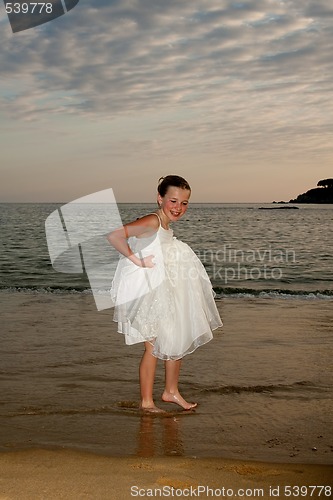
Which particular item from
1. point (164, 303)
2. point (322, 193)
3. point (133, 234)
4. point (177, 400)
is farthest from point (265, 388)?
point (322, 193)

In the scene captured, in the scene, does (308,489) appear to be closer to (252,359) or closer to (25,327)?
(252,359)

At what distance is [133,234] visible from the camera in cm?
487

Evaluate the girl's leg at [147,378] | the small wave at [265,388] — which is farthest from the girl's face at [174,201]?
the small wave at [265,388]

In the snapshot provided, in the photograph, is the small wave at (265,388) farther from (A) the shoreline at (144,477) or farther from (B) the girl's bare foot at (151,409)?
(A) the shoreline at (144,477)

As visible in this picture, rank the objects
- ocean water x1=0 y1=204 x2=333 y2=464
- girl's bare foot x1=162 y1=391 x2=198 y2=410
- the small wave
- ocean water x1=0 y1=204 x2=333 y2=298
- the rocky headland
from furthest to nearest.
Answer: the rocky headland < ocean water x1=0 y1=204 x2=333 y2=298 < the small wave < girl's bare foot x1=162 y1=391 x2=198 y2=410 < ocean water x1=0 y1=204 x2=333 y2=464

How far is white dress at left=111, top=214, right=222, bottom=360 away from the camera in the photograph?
4.92m

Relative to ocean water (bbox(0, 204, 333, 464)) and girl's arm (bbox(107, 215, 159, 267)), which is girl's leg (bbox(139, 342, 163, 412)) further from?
girl's arm (bbox(107, 215, 159, 267))

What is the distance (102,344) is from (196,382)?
1.97m

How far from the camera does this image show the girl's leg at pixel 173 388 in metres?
5.10

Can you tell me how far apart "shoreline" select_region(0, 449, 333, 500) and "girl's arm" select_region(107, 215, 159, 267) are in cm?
162

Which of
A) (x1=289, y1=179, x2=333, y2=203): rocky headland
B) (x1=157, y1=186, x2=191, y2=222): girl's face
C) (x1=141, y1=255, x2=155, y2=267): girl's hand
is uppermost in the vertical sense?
(x1=157, y1=186, x2=191, y2=222): girl's face

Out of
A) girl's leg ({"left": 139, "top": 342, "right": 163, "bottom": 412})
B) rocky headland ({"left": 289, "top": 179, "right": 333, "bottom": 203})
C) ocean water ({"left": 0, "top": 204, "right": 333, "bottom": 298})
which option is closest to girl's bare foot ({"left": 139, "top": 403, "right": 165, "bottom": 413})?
girl's leg ({"left": 139, "top": 342, "right": 163, "bottom": 412})

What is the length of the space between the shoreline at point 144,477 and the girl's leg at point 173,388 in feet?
4.78

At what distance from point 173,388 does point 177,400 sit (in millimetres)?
106
